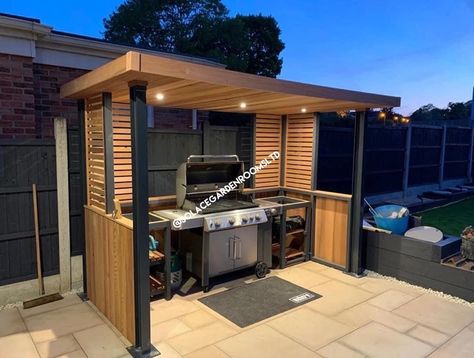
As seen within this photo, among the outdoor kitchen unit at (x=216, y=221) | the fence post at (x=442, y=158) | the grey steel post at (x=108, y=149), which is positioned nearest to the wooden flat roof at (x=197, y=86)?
the grey steel post at (x=108, y=149)

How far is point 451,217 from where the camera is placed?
25.5 feet

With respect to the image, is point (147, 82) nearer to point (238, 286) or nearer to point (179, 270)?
point (179, 270)

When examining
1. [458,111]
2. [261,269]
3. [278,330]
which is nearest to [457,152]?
[261,269]

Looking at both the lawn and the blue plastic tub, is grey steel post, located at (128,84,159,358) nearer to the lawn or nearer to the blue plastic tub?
the blue plastic tub

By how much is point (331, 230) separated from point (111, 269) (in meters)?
2.97

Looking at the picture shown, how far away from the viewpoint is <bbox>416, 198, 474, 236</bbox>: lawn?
6.73m

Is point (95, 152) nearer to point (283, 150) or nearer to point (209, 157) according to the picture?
point (209, 157)

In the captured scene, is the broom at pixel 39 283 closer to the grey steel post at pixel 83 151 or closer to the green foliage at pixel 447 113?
the grey steel post at pixel 83 151

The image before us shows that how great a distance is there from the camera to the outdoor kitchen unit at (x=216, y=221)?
13.0 ft

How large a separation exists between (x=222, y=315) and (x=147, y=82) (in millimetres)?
2329

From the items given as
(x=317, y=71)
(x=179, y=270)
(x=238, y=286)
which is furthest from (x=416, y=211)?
(x=317, y=71)

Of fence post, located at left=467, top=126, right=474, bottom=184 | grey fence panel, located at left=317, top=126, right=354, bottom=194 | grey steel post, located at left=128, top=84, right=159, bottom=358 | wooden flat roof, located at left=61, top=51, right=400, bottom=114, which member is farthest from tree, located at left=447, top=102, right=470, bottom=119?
grey steel post, located at left=128, top=84, right=159, bottom=358

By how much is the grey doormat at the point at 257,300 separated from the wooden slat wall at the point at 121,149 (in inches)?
59.4

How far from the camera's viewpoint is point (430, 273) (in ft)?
13.4
